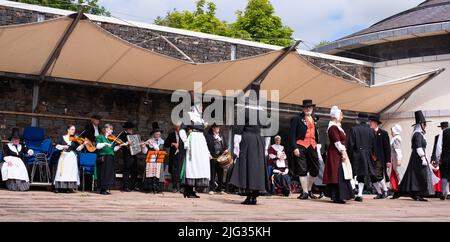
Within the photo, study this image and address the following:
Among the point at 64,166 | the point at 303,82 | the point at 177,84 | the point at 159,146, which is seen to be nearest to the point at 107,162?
the point at 64,166

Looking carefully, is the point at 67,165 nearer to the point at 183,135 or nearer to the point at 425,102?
the point at 183,135

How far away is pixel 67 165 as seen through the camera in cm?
979

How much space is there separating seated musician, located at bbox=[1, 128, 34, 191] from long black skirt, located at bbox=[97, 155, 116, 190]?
3.82 ft

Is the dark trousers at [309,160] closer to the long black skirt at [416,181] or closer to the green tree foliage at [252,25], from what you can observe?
the long black skirt at [416,181]

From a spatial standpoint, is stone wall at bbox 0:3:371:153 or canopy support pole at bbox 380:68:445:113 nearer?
stone wall at bbox 0:3:371:153

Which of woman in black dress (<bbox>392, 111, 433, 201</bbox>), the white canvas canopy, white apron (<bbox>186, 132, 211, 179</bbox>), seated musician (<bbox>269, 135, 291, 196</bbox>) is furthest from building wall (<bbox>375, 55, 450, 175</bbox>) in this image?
white apron (<bbox>186, 132, 211, 179</bbox>)

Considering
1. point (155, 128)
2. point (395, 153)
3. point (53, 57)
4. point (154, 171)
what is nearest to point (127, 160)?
point (154, 171)

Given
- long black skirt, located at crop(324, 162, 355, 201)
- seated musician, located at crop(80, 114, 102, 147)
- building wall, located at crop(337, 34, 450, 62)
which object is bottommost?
long black skirt, located at crop(324, 162, 355, 201)

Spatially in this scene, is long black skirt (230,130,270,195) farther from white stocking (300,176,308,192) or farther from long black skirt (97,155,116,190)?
long black skirt (97,155,116,190)

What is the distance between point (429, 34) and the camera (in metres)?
15.2

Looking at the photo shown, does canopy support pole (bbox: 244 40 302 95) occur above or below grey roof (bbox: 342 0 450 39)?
below

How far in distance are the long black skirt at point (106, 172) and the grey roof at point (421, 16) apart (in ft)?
30.3

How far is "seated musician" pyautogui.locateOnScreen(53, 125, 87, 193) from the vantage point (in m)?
9.65
